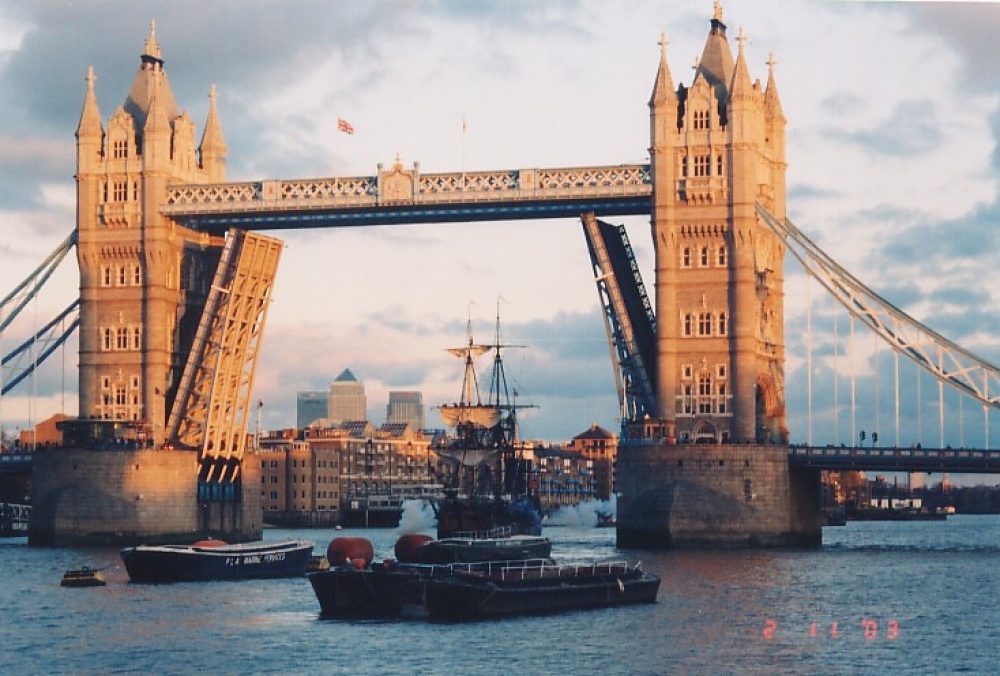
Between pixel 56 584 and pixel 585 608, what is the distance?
28.8 metres

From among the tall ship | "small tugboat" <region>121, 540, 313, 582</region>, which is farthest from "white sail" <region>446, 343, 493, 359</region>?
"small tugboat" <region>121, 540, 313, 582</region>

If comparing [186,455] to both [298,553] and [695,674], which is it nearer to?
[298,553]

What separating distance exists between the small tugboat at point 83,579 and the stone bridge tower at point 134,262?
34.9 m

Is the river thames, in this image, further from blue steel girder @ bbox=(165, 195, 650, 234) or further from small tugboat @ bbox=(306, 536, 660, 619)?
blue steel girder @ bbox=(165, 195, 650, 234)

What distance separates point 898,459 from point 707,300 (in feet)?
48.5

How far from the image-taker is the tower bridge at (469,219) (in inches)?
4786

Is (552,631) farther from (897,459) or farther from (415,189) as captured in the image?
(415,189)

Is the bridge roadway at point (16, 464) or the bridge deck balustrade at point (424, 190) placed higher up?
the bridge deck balustrade at point (424, 190)

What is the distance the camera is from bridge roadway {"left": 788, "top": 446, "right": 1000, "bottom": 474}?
120812mm

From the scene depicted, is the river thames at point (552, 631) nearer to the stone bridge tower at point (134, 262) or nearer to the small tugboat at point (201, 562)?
the small tugboat at point (201, 562)

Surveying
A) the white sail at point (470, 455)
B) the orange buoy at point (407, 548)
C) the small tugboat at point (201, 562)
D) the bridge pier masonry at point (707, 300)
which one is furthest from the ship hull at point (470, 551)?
the white sail at point (470, 455)

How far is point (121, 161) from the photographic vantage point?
134625mm
